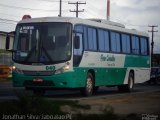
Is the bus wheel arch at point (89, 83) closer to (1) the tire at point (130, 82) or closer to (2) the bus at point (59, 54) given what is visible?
(2) the bus at point (59, 54)

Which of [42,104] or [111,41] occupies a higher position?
[111,41]

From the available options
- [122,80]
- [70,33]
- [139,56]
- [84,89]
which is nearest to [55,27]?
[70,33]

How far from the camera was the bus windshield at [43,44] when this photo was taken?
885 inches

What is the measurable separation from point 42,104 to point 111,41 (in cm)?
1398

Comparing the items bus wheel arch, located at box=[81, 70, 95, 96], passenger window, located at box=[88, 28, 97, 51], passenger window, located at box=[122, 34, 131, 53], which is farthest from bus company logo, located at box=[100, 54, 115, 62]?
passenger window, located at box=[122, 34, 131, 53]

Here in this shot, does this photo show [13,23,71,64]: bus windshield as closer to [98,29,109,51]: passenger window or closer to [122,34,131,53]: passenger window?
[98,29,109,51]: passenger window

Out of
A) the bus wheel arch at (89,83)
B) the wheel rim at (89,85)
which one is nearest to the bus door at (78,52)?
the bus wheel arch at (89,83)

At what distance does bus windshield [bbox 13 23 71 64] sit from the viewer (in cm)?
2247

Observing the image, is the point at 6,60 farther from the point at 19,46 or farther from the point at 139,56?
the point at 19,46

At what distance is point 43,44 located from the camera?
22.7 metres

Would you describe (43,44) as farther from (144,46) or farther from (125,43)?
(144,46)

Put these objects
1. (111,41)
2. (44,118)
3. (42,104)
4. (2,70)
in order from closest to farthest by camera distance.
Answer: (44,118) < (42,104) < (111,41) < (2,70)

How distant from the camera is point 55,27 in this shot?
22844 millimetres

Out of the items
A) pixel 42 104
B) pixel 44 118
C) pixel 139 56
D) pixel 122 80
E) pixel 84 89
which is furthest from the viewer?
pixel 139 56
